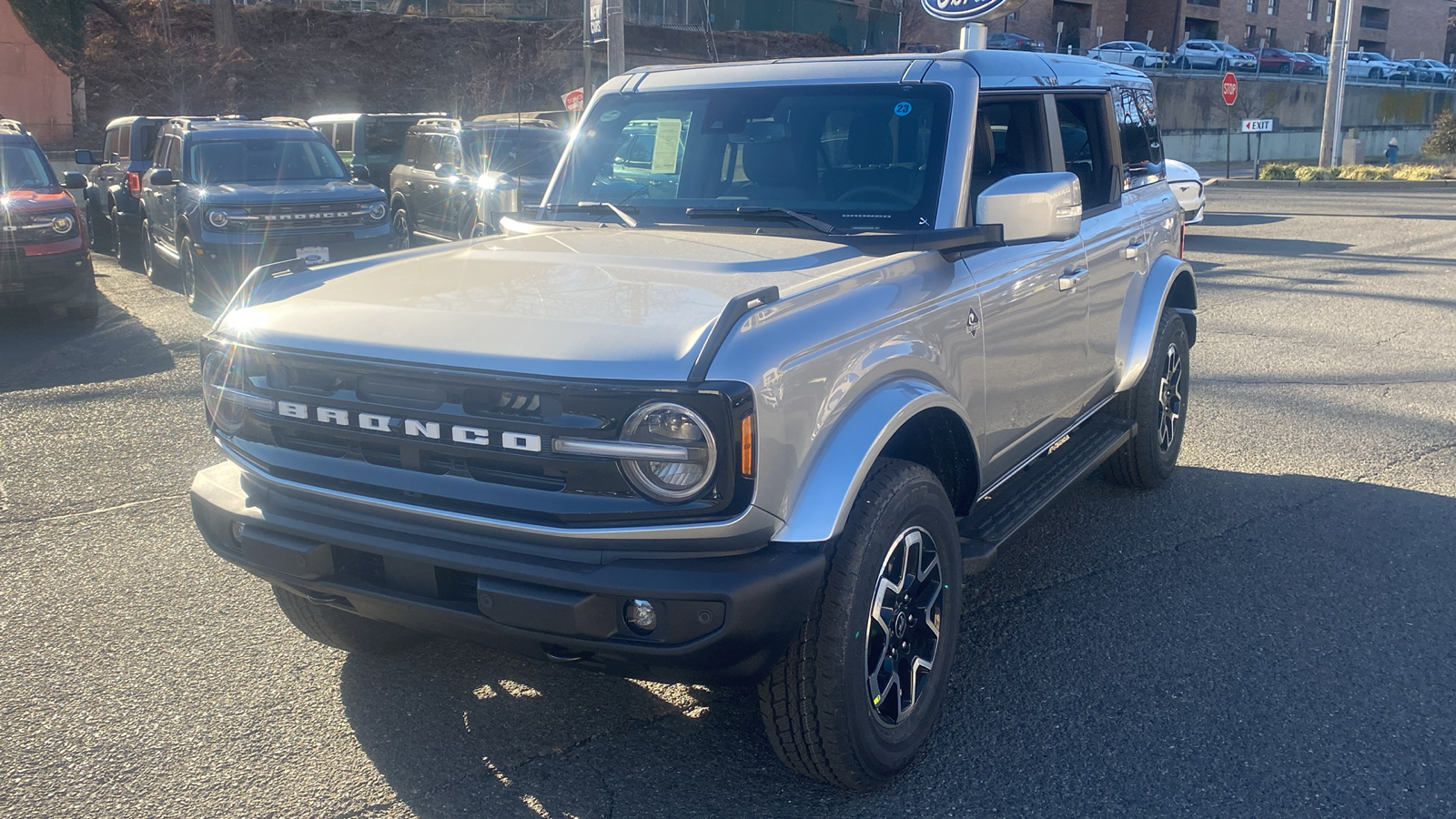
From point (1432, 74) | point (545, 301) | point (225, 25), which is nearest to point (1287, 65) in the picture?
point (1432, 74)

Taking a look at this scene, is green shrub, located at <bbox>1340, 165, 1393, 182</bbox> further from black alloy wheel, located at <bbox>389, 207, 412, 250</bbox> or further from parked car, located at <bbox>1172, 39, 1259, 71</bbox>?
black alloy wheel, located at <bbox>389, 207, 412, 250</bbox>

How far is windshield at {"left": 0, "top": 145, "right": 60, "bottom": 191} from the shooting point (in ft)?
35.4

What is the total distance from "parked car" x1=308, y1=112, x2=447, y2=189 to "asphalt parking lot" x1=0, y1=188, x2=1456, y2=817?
11.8 m

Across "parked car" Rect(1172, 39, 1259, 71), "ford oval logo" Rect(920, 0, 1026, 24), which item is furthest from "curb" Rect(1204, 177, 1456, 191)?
"parked car" Rect(1172, 39, 1259, 71)

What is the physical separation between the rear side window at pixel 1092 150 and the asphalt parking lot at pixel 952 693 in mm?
1500

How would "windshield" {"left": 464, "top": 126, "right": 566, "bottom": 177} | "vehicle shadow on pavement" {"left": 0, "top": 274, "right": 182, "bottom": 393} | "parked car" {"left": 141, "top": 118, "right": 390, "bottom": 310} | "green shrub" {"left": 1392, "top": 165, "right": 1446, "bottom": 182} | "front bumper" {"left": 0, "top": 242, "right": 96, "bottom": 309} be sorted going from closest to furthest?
"vehicle shadow on pavement" {"left": 0, "top": 274, "right": 182, "bottom": 393}
"front bumper" {"left": 0, "top": 242, "right": 96, "bottom": 309}
"parked car" {"left": 141, "top": 118, "right": 390, "bottom": 310}
"windshield" {"left": 464, "top": 126, "right": 566, "bottom": 177}
"green shrub" {"left": 1392, "top": 165, "right": 1446, "bottom": 182}

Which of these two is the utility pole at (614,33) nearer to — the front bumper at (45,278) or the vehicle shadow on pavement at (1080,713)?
the front bumper at (45,278)

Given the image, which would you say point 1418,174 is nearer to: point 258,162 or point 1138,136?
point 258,162

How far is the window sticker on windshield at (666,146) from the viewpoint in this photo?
4.41 meters

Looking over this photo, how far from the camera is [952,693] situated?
3.72 metres

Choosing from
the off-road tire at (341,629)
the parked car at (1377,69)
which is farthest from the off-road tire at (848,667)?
the parked car at (1377,69)

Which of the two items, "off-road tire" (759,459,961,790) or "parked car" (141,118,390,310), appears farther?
"parked car" (141,118,390,310)

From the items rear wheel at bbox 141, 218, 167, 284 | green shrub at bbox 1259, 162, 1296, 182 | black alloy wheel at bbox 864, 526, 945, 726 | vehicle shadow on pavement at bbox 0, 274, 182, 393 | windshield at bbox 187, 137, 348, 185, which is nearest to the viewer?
black alloy wheel at bbox 864, 526, 945, 726

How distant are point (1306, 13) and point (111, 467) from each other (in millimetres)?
86545
